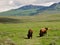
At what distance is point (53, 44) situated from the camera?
2155 centimetres

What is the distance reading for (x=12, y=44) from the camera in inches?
840

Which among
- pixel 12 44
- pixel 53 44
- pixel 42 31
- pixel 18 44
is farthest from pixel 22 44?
pixel 42 31

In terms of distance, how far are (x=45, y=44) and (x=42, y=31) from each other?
36.8 ft

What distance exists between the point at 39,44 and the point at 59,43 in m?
2.21

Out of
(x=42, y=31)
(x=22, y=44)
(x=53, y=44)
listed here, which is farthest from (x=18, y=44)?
(x=42, y=31)

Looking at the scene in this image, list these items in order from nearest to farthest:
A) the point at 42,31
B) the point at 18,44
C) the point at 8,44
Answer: the point at 8,44 < the point at 18,44 < the point at 42,31

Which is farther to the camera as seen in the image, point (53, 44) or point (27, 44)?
point (27, 44)

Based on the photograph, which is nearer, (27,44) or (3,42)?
(3,42)

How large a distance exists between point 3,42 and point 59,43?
619 cm

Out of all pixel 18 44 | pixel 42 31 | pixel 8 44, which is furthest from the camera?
pixel 42 31

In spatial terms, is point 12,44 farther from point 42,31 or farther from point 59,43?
point 42,31

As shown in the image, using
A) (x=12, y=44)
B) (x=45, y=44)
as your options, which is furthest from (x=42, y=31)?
(x=12, y=44)

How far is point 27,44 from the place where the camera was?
22.9m

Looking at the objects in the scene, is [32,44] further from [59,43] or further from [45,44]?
[59,43]
